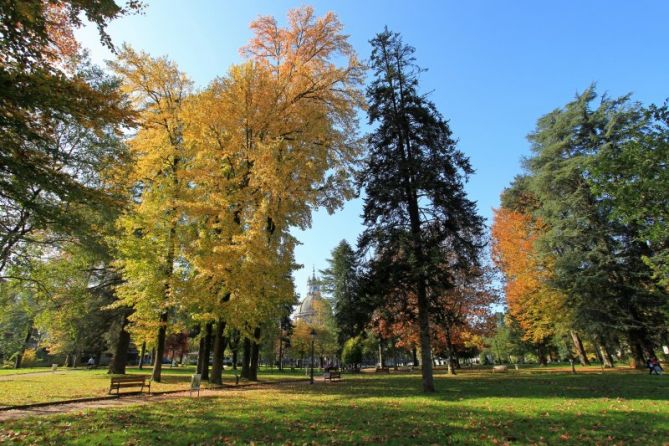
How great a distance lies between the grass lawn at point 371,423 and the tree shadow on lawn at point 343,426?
2 cm

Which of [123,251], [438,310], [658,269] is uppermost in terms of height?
[123,251]

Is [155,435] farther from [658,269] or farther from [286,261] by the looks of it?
[658,269]

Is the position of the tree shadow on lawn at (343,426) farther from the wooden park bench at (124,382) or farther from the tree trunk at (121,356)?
the tree trunk at (121,356)

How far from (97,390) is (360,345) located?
37.2 metres

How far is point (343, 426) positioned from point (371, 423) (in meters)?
0.73

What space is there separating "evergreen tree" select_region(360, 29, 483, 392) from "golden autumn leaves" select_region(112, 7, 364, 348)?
79.1 inches

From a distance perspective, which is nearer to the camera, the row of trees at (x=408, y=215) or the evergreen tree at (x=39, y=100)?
the evergreen tree at (x=39, y=100)

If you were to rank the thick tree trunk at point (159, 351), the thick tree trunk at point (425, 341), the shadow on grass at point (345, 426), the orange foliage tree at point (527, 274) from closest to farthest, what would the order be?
the shadow on grass at point (345, 426) < the thick tree trunk at point (425, 341) < the thick tree trunk at point (159, 351) < the orange foliage tree at point (527, 274)

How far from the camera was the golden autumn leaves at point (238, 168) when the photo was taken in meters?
16.3

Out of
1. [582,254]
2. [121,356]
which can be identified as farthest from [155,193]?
[582,254]

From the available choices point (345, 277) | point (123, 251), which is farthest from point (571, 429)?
point (345, 277)

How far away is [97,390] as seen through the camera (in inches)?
643

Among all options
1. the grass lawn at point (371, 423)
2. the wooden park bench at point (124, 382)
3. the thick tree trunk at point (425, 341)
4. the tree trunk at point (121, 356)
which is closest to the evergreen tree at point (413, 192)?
the thick tree trunk at point (425, 341)

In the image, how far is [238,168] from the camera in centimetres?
1889
